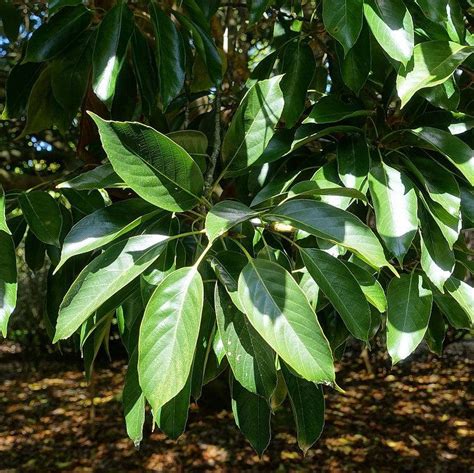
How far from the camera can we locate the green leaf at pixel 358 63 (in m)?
1.00

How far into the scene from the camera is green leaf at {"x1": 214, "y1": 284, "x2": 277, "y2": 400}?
2.61ft

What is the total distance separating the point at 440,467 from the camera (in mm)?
3244

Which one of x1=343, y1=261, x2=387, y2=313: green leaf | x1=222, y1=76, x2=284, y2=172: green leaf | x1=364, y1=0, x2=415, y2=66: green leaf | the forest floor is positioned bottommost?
the forest floor

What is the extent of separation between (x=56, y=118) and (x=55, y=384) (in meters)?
4.02

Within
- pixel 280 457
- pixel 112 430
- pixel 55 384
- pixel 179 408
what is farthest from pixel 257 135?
pixel 55 384

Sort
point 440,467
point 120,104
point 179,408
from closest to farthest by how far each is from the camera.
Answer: point 179,408
point 120,104
point 440,467

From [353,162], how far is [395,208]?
0.12 metres

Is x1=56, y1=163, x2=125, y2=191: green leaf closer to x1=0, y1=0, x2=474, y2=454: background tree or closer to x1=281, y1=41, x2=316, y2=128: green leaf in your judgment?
x1=0, y1=0, x2=474, y2=454: background tree

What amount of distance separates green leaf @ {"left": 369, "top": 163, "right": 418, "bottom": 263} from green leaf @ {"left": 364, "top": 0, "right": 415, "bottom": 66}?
19cm

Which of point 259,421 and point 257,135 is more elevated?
point 257,135

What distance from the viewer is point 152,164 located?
0.78 metres

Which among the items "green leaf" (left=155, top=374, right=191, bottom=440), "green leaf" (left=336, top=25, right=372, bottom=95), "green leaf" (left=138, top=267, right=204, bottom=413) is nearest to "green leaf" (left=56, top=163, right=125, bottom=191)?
"green leaf" (left=138, top=267, right=204, bottom=413)

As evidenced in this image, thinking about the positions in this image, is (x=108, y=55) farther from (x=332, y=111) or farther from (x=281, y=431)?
(x=281, y=431)

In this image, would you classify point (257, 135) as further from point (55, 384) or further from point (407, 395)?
point (55, 384)
